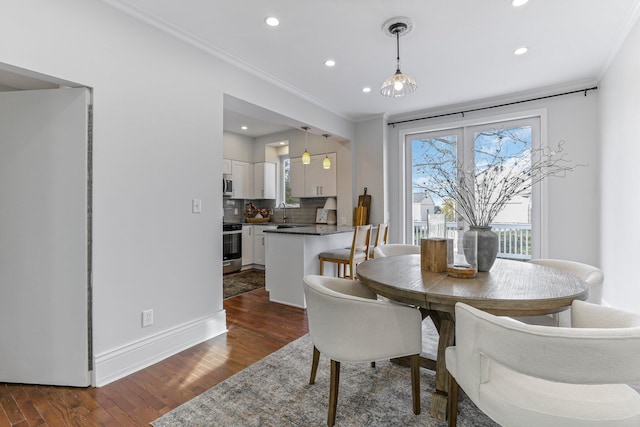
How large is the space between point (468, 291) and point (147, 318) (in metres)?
2.19

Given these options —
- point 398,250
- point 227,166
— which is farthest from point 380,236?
point 227,166

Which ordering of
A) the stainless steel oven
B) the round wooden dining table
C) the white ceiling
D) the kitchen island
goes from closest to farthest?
the round wooden dining table, the white ceiling, the kitchen island, the stainless steel oven

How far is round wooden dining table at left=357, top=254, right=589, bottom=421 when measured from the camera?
4.28 ft

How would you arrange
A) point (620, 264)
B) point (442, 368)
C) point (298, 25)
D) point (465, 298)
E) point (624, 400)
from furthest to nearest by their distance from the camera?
point (620, 264) < point (298, 25) < point (442, 368) < point (465, 298) < point (624, 400)

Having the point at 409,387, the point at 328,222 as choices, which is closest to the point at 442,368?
the point at 409,387

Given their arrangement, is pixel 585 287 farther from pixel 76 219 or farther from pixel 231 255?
pixel 231 255

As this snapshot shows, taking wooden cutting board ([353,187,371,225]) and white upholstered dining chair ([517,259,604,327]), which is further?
wooden cutting board ([353,187,371,225])

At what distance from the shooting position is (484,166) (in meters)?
4.24

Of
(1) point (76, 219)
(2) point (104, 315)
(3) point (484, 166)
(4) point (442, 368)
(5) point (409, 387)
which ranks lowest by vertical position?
(5) point (409, 387)

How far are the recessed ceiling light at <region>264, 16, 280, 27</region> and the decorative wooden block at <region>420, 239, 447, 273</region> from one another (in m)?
2.00

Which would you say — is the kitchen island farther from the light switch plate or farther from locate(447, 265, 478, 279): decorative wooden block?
locate(447, 265, 478, 279): decorative wooden block

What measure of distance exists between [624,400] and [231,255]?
4.91 meters

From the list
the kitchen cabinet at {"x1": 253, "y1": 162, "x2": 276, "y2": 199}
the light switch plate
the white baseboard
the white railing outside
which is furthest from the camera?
the kitchen cabinet at {"x1": 253, "y1": 162, "x2": 276, "y2": 199}

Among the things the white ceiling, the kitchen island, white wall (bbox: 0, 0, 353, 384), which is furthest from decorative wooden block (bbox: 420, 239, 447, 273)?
white wall (bbox: 0, 0, 353, 384)
